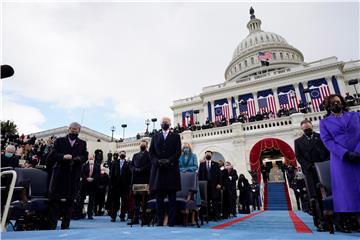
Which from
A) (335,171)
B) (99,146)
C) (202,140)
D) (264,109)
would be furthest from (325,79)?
(335,171)

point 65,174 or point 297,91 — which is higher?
point 297,91

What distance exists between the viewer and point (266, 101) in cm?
3105

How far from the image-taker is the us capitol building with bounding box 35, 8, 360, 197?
18.4m

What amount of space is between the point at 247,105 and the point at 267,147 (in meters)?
13.9

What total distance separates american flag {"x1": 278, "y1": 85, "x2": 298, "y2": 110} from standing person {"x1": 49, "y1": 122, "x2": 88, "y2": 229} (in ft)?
98.7

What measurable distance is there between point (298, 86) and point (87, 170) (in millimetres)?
30736

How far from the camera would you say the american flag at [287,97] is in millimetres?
29984

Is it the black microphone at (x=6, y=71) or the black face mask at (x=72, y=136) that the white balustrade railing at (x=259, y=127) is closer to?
the black face mask at (x=72, y=136)

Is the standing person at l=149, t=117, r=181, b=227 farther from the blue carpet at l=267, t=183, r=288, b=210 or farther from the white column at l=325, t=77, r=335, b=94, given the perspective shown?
the white column at l=325, t=77, r=335, b=94

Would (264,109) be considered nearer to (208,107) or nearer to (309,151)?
(208,107)

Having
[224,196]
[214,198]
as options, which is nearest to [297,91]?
[224,196]

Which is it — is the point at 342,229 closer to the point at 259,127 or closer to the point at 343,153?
the point at 343,153

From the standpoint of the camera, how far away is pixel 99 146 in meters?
26.6

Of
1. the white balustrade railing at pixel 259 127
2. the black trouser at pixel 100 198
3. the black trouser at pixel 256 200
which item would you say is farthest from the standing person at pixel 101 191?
the white balustrade railing at pixel 259 127
